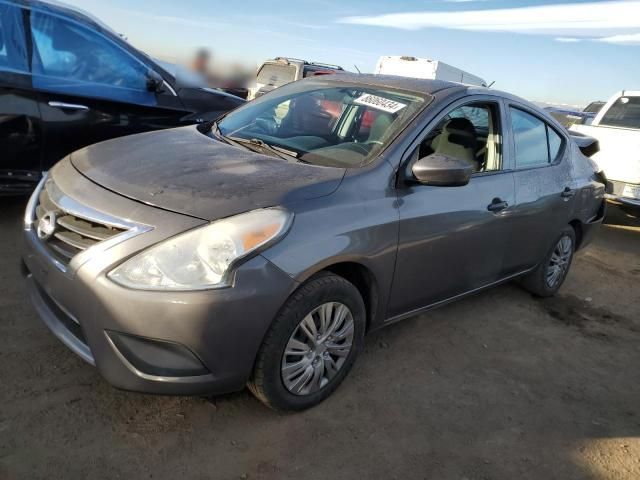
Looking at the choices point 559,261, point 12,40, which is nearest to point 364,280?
point 559,261

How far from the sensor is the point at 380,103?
3.16 meters

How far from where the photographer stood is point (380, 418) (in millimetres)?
2635

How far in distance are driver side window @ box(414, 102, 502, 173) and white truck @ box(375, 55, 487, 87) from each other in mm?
12417

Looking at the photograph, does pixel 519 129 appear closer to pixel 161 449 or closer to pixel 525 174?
pixel 525 174

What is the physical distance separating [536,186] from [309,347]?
2.20 metres

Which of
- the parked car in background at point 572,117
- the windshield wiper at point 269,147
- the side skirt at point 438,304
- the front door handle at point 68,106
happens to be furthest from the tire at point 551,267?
the parked car in background at point 572,117

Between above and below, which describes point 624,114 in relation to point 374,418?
above

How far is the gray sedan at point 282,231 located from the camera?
6.81 feet

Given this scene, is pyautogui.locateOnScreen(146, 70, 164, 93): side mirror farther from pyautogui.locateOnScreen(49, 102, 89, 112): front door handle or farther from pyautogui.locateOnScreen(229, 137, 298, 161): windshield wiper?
pyautogui.locateOnScreen(229, 137, 298, 161): windshield wiper

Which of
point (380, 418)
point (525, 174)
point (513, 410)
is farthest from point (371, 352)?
point (525, 174)

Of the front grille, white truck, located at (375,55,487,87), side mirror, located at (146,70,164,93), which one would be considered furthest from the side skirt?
white truck, located at (375,55,487,87)

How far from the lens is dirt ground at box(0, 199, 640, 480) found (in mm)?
2201

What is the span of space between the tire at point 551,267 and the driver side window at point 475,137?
4.04 feet

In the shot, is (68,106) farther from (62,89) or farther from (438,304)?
(438,304)
